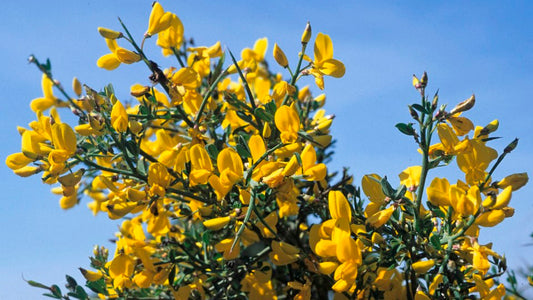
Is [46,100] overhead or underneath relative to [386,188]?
overhead

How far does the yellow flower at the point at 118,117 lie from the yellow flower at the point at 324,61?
52 cm

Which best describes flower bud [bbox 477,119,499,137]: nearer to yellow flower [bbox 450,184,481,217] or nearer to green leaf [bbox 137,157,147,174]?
yellow flower [bbox 450,184,481,217]

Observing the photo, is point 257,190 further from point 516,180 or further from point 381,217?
point 516,180

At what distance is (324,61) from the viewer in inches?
60.5

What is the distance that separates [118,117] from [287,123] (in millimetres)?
411

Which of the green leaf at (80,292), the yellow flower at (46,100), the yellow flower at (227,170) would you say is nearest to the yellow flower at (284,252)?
the yellow flower at (227,170)

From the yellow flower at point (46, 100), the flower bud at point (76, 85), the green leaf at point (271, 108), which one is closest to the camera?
the green leaf at point (271, 108)

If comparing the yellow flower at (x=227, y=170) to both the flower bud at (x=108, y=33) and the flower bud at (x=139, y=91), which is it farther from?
the flower bud at (x=108, y=33)

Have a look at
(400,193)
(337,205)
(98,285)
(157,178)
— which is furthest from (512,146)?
(98,285)

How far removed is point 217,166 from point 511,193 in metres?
0.67

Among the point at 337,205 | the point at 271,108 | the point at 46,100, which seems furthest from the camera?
the point at 46,100

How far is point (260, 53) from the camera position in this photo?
7.63 ft

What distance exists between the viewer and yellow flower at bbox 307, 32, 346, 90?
153cm

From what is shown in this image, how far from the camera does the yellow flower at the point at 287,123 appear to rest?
134 cm
